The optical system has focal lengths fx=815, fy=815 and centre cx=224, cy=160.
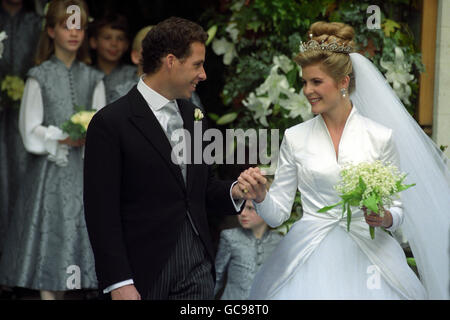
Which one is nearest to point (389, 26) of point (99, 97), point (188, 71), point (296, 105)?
point (296, 105)

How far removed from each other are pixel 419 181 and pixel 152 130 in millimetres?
1521

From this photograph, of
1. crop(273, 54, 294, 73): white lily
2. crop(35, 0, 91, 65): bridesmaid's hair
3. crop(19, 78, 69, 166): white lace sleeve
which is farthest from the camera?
crop(35, 0, 91, 65): bridesmaid's hair

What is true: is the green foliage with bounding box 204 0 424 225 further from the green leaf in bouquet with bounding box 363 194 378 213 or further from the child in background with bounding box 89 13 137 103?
the green leaf in bouquet with bounding box 363 194 378 213

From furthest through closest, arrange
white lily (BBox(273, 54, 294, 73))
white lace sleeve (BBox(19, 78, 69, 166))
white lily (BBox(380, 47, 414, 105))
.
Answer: white lace sleeve (BBox(19, 78, 69, 166))
white lily (BBox(273, 54, 294, 73))
white lily (BBox(380, 47, 414, 105))

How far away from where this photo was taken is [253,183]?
406cm

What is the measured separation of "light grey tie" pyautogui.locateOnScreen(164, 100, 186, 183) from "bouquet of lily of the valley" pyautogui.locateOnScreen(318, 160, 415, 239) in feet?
2.56

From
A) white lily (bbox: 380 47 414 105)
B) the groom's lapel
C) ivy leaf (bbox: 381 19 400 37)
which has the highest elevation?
ivy leaf (bbox: 381 19 400 37)

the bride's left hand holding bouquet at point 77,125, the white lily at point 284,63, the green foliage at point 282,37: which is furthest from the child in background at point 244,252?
the bride's left hand holding bouquet at point 77,125

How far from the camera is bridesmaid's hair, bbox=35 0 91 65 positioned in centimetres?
636

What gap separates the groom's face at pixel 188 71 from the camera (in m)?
4.12

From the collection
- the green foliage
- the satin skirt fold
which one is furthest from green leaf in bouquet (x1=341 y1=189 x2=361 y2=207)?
the green foliage

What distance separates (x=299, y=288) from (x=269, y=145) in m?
2.05
